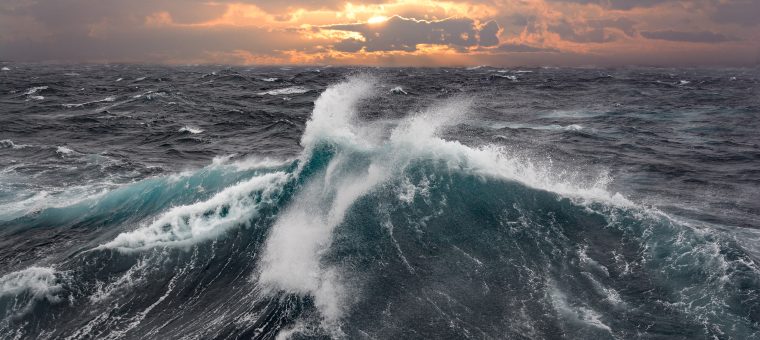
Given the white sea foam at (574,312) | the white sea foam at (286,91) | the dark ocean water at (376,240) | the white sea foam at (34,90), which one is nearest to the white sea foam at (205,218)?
the dark ocean water at (376,240)

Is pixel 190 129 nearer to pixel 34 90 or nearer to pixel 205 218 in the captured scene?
pixel 205 218

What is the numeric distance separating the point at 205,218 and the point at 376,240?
8223mm

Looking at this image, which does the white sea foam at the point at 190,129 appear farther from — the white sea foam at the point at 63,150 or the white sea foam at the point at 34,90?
the white sea foam at the point at 34,90

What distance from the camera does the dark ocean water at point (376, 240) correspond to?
13.8 metres

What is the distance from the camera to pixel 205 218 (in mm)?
20344

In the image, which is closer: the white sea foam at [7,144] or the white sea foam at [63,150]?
the white sea foam at [63,150]

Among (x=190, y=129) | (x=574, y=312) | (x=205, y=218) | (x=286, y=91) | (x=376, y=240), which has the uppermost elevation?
(x=286, y=91)

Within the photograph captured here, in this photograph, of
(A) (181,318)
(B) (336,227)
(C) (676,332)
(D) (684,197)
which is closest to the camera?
(C) (676,332)

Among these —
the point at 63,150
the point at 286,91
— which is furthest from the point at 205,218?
the point at 286,91

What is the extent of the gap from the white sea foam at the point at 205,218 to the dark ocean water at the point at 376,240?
96 mm

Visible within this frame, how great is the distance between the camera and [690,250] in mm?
16797

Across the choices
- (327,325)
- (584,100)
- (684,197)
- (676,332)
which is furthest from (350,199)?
(584,100)

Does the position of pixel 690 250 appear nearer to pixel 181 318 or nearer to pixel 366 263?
pixel 366 263

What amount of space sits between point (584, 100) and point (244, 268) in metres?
63.6
